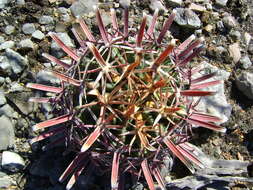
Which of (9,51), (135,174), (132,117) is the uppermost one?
(9,51)

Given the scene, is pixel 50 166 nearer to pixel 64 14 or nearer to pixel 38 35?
pixel 38 35

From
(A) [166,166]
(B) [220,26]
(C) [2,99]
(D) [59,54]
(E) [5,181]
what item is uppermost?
(B) [220,26]

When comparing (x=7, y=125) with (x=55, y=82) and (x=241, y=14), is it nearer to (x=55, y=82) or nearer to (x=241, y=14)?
(x=55, y=82)

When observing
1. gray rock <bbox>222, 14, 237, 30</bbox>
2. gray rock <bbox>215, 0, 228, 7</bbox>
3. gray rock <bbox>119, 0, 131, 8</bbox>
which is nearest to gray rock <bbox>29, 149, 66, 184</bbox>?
gray rock <bbox>119, 0, 131, 8</bbox>

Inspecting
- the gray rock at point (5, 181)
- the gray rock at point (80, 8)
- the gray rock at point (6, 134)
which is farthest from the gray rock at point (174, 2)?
the gray rock at point (5, 181)

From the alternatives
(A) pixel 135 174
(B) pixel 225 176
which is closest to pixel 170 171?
(B) pixel 225 176

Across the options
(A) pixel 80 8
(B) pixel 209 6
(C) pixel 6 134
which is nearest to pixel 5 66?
(C) pixel 6 134

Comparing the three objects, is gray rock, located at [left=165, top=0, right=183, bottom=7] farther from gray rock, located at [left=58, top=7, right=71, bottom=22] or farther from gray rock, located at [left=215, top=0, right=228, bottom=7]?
gray rock, located at [left=58, top=7, right=71, bottom=22]
